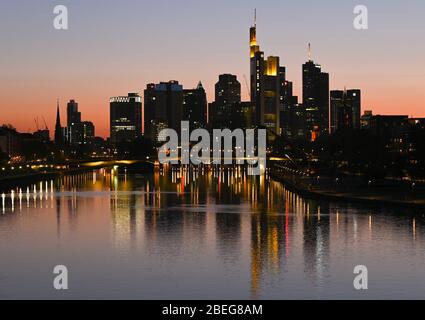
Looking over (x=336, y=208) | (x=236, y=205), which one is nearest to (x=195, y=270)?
(x=336, y=208)

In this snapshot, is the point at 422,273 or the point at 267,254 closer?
the point at 422,273

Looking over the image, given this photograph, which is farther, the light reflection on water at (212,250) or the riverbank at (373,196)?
the riverbank at (373,196)

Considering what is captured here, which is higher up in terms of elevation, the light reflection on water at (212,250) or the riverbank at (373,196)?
the riverbank at (373,196)

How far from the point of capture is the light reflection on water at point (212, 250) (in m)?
23.8

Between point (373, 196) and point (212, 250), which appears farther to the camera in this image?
point (373, 196)

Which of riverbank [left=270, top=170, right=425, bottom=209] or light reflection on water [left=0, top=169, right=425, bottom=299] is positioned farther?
riverbank [left=270, top=170, right=425, bottom=209]

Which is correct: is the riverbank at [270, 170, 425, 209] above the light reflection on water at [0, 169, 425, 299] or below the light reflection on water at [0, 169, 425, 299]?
Answer: above

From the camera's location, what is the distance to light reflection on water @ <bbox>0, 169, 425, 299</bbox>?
23828 millimetres

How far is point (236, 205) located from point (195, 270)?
31.5 meters

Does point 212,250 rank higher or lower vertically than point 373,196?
lower

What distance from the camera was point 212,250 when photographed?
32094mm
